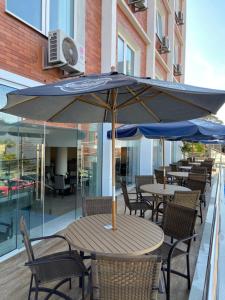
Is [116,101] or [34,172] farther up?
[116,101]

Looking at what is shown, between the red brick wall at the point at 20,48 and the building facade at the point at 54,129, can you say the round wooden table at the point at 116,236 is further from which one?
the red brick wall at the point at 20,48

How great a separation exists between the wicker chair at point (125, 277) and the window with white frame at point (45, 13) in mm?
Answer: 3955

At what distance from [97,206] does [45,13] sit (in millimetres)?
3827

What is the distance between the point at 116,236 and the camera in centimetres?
261

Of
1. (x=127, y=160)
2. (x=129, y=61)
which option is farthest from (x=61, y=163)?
(x=129, y=61)

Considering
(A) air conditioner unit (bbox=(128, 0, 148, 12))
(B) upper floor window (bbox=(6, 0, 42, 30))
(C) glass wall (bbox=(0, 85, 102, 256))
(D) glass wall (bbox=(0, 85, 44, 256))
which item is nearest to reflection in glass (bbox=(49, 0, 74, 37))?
(B) upper floor window (bbox=(6, 0, 42, 30))

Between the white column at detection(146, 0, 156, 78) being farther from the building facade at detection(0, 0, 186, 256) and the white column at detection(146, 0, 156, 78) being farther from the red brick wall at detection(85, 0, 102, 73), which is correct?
the red brick wall at detection(85, 0, 102, 73)

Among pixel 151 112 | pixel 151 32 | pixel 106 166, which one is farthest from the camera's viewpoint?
pixel 151 32

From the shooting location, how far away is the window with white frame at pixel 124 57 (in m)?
8.81

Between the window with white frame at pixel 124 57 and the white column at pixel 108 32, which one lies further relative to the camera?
the window with white frame at pixel 124 57

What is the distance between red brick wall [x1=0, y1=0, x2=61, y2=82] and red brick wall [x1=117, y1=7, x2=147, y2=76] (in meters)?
4.38

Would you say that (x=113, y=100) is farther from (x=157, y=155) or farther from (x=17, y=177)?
(x=157, y=155)

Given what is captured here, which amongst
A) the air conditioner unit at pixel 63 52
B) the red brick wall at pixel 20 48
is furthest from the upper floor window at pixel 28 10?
the air conditioner unit at pixel 63 52

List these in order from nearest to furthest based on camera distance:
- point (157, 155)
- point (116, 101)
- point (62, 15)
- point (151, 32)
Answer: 1. point (116, 101)
2. point (62, 15)
3. point (151, 32)
4. point (157, 155)
